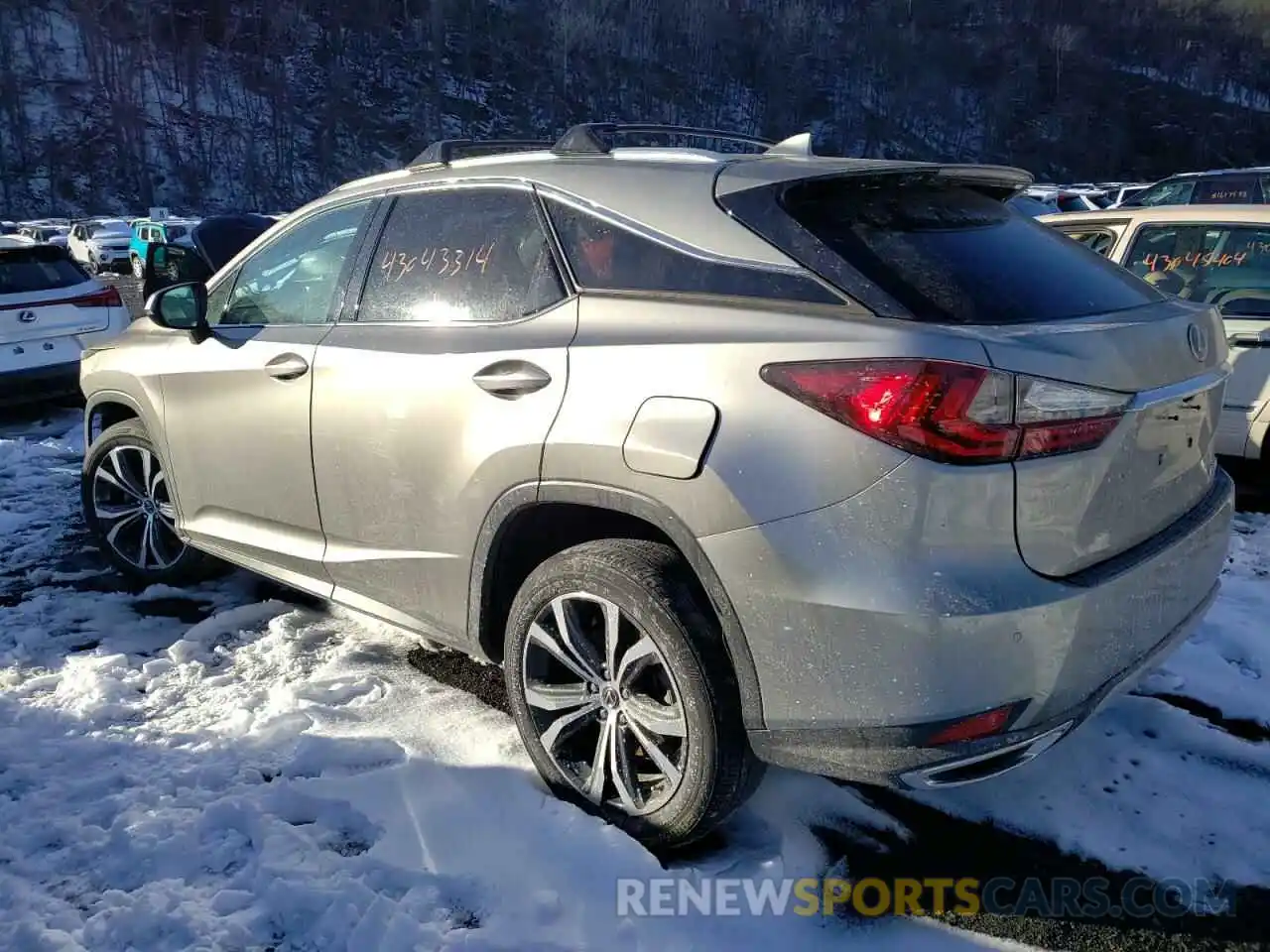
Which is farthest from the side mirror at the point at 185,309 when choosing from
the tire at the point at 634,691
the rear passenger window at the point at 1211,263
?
the rear passenger window at the point at 1211,263

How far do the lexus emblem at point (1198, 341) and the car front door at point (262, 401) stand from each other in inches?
101

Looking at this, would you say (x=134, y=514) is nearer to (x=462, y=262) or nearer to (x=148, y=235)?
(x=462, y=262)

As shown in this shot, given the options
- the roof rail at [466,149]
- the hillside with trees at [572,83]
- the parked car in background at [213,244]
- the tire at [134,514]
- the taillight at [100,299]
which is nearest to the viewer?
the roof rail at [466,149]

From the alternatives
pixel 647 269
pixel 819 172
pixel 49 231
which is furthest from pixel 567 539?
pixel 49 231

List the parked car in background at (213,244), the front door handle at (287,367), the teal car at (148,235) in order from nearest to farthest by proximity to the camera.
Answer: the front door handle at (287,367) → the parked car in background at (213,244) → the teal car at (148,235)

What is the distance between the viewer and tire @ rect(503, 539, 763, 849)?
7.58 feet

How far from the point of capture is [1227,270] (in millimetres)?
5477

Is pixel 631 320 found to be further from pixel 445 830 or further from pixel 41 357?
pixel 41 357

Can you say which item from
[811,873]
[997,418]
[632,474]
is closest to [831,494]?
[997,418]

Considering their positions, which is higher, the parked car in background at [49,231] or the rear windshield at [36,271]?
the rear windshield at [36,271]

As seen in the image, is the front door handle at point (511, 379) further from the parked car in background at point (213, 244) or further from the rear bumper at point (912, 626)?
the parked car in background at point (213, 244)

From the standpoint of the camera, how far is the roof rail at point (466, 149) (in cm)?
334

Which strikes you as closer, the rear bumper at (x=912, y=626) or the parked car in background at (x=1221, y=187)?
the rear bumper at (x=912, y=626)

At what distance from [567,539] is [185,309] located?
1999 mm
